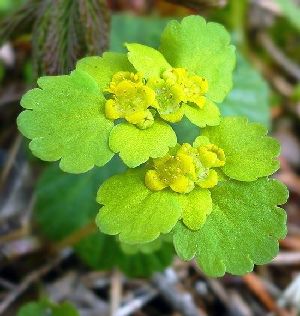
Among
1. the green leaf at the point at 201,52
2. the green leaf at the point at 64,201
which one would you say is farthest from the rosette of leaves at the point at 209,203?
the green leaf at the point at 64,201

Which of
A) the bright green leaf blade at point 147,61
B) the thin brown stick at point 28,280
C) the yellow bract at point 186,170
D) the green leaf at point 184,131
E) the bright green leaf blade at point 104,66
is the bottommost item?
the thin brown stick at point 28,280

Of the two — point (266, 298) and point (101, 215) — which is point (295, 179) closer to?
point (266, 298)

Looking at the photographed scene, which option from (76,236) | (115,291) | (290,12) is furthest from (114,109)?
(290,12)

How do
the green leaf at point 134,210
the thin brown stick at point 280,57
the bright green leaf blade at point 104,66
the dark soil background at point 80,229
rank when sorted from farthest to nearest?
the thin brown stick at point 280,57
the dark soil background at point 80,229
the bright green leaf blade at point 104,66
the green leaf at point 134,210

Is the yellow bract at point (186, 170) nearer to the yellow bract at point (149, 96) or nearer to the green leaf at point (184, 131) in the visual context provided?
the yellow bract at point (149, 96)

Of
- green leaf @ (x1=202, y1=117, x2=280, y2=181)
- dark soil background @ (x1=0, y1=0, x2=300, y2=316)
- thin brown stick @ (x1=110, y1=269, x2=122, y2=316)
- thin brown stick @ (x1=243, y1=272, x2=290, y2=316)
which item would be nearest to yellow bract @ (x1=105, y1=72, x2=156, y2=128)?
green leaf @ (x1=202, y1=117, x2=280, y2=181)

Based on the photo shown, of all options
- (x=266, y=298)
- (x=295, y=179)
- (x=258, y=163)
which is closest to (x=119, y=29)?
(x=295, y=179)

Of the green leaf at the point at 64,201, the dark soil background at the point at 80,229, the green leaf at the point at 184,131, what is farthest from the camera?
the green leaf at the point at 64,201
